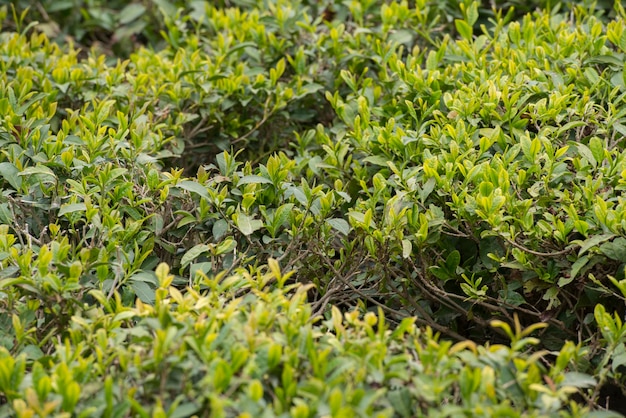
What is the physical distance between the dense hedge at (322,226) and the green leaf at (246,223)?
14 millimetres

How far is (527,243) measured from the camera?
2924mm

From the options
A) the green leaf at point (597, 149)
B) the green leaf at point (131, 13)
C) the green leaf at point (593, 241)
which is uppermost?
the green leaf at point (131, 13)

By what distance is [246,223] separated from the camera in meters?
3.00

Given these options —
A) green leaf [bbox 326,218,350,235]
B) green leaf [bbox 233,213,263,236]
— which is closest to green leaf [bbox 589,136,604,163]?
green leaf [bbox 326,218,350,235]

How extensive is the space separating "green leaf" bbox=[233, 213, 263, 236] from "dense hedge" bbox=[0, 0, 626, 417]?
0.01 m

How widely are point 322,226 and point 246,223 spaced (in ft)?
1.00

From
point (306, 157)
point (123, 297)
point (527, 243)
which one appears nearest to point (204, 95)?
point (306, 157)

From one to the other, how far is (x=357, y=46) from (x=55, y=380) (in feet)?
8.35

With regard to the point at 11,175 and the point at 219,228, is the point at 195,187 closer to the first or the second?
the point at 219,228

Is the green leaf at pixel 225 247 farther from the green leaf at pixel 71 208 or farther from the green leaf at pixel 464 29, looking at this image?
the green leaf at pixel 464 29

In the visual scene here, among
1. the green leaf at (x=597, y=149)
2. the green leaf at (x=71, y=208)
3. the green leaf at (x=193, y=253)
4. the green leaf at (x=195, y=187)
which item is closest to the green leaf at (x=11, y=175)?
the green leaf at (x=71, y=208)

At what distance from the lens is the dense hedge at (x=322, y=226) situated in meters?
2.23

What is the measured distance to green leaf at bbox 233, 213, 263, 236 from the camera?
2975 mm

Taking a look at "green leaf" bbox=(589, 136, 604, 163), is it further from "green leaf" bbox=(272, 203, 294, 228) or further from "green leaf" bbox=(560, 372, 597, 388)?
"green leaf" bbox=(272, 203, 294, 228)
